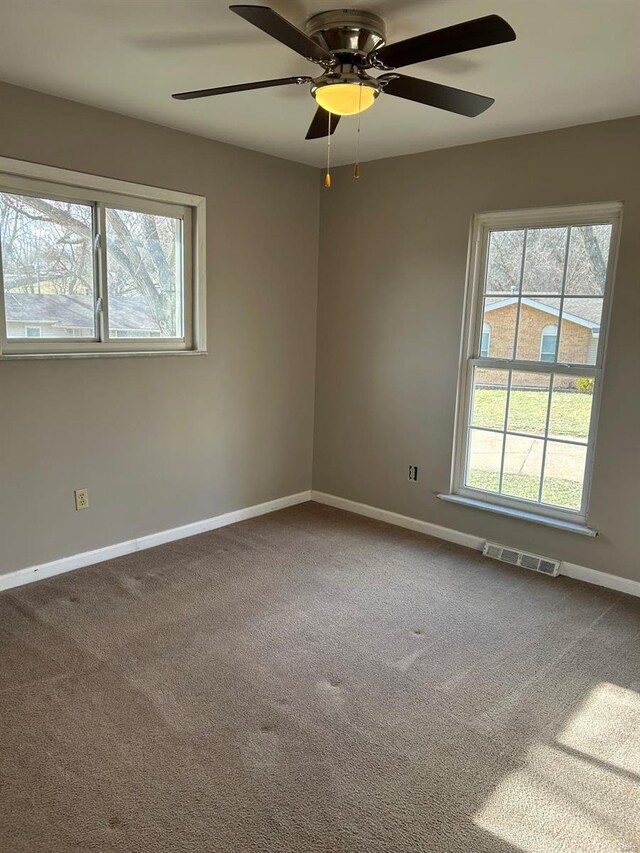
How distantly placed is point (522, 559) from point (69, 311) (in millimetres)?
2951

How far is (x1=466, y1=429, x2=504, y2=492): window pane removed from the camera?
12.3ft

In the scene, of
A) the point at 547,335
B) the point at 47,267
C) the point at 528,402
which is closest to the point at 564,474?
the point at 528,402

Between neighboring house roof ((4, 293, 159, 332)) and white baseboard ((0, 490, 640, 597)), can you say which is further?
white baseboard ((0, 490, 640, 597))

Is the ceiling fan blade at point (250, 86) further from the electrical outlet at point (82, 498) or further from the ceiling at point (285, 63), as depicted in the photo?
the electrical outlet at point (82, 498)

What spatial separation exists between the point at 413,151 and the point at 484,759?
3.39m

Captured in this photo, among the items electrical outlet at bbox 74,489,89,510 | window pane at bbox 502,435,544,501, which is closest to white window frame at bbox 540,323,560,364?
window pane at bbox 502,435,544,501

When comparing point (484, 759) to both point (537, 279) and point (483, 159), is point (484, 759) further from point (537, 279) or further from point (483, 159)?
point (483, 159)

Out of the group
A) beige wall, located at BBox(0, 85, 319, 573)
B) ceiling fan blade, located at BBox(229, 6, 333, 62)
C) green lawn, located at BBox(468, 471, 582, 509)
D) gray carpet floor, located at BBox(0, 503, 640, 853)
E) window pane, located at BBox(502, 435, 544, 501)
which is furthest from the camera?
window pane, located at BBox(502, 435, 544, 501)

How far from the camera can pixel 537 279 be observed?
3457mm

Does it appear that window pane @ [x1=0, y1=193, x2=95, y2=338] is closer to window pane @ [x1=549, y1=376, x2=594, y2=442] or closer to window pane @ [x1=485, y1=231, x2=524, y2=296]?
window pane @ [x1=485, y1=231, x2=524, y2=296]

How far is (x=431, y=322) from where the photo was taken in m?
3.92

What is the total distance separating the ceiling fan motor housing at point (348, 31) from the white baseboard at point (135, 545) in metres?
2.79

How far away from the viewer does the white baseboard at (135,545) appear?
316cm

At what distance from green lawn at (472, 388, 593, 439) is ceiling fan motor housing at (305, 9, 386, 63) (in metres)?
2.12
